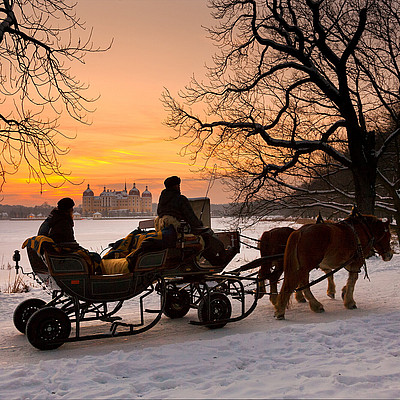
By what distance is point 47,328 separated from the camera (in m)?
6.38

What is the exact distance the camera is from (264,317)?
846 cm

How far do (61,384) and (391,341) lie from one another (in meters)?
4.18

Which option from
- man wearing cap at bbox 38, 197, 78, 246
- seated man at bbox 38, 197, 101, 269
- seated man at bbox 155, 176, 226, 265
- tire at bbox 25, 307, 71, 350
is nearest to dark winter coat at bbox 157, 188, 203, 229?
seated man at bbox 155, 176, 226, 265

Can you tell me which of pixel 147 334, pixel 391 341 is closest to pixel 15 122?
pixel 147 334

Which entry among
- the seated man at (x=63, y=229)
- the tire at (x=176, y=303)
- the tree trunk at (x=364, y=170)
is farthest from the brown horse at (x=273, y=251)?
the tree trunk at (x=364, y=170)

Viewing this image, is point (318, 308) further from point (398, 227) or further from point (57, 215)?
point (398, 227)

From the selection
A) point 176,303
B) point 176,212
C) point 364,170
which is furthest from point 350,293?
point 364,170

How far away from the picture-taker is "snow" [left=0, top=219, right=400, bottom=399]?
458cm

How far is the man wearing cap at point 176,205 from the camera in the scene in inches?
286

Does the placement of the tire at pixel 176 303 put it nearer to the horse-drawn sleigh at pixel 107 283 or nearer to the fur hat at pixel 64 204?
the horse-drawn sleigh at pixel 107 283

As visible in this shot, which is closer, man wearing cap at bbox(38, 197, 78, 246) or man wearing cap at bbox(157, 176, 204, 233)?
man wearing cap at bbox(38, 197, 78, 246)

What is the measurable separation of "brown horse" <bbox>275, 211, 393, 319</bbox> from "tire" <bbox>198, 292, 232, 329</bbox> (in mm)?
1095

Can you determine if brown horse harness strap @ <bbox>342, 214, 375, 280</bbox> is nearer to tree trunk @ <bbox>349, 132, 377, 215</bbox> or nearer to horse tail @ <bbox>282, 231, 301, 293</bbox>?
horse tail @ <bbox>282, 231, 301, 293</bbox>

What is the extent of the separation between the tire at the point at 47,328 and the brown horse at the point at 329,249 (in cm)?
356
